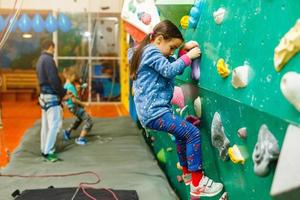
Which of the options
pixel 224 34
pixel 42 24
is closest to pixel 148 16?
pixel 224 34

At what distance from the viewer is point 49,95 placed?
466cm

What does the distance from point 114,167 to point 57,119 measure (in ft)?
2.94

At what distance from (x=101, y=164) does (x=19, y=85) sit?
25.4 feet

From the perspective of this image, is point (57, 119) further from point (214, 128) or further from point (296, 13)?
point (296, 13)

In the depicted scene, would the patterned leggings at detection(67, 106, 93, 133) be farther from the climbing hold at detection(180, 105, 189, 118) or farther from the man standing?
the climbing hold at detection(180, 105, 189, 118)

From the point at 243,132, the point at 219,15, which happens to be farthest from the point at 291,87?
the point at 219,15

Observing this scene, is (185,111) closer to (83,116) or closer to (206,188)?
(206,188)

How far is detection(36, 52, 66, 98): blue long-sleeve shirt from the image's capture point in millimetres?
4566

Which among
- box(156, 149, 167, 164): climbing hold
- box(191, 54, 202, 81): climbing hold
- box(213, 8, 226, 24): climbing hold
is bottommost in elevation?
box(156, 149, 167, 164): climbing hold

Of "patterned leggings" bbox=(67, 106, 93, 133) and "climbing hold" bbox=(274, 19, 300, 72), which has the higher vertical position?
"climbing hold" bbox=(274, 19, 300, 72)

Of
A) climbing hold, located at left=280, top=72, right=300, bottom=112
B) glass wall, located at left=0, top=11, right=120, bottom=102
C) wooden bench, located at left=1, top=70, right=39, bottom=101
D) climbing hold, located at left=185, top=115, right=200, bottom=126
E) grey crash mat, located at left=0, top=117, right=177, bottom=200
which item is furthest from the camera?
wooden bench, located at left=1, top=70, right=39, bottom=101

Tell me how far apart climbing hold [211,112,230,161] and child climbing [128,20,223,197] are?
0.11 meters

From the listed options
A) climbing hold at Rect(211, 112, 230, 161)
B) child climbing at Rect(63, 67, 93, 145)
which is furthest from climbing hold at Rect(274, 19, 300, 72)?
child climbing at Rect(63, 67, 93, 145)

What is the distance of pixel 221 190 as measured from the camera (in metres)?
2.49
